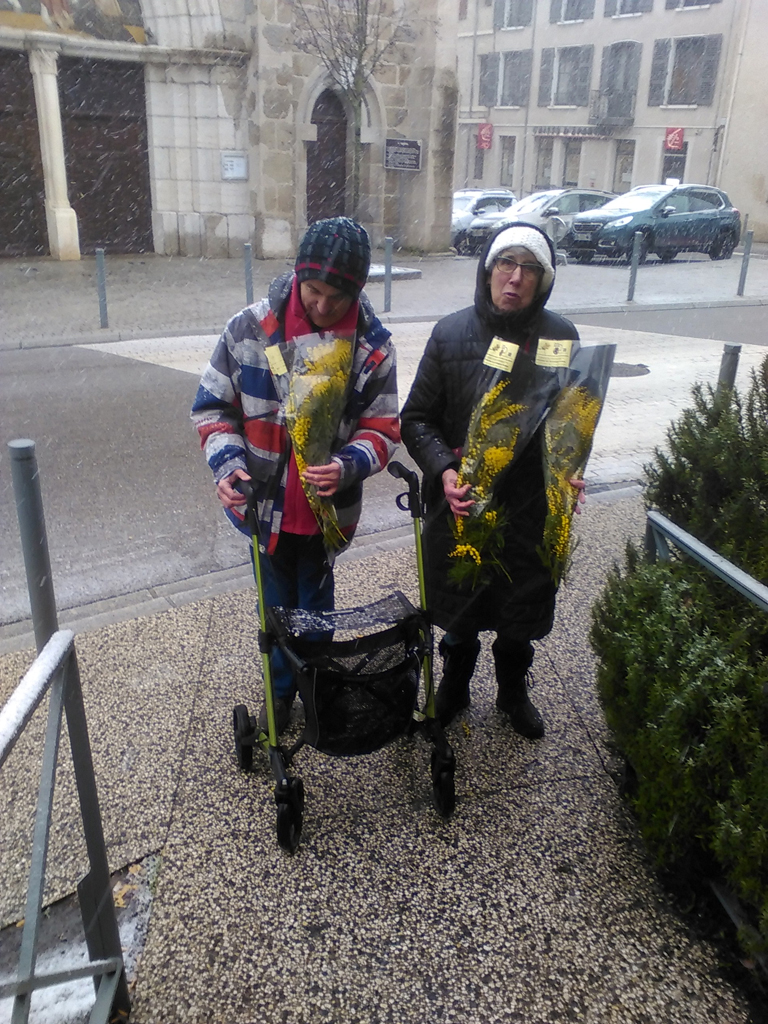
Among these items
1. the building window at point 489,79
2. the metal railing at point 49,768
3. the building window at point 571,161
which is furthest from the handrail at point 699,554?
the building window at point 489,79

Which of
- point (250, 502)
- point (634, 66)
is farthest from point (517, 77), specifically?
point (250, 502)

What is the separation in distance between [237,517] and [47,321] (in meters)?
10.3

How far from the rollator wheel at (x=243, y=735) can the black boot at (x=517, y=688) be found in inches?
37.3

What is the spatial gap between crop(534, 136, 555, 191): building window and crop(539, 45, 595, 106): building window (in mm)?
1672

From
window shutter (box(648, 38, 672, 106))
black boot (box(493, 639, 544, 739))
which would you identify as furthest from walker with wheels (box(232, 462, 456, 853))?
window shutter (box(648, 38, 672, 106))

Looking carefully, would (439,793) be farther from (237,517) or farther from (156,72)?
(156,72)

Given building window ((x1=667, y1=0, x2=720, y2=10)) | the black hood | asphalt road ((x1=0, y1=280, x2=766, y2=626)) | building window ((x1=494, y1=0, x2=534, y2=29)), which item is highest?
building window ((x1=494, y1=0, x2=534, y2=29))

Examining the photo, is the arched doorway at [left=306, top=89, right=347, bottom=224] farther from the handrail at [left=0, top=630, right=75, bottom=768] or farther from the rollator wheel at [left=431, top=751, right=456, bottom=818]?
the handrail at [left=0, top=630, right=75, bottom=768]

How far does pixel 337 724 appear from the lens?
2.69 metres

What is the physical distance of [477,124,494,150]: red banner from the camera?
1779 inches

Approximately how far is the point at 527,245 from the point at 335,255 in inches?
23.5

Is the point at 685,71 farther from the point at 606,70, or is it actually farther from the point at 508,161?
the point at 508,161

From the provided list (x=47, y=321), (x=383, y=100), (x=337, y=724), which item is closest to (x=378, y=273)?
(x=383, y=100)

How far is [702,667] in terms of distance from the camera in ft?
7.88
